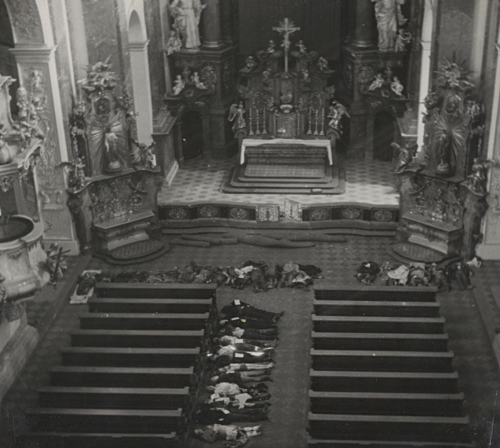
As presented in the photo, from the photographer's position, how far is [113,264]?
68.6 ft

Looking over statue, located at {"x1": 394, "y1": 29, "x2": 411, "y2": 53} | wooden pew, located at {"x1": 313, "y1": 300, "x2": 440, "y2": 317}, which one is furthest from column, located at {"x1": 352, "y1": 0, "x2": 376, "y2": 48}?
wooden pew, located at {"x1": 313, "y1": 300, "x2": 440, "y2": 317}

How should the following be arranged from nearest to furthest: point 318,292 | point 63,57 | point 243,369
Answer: point 243,369 < point 318,292 < point 63,57

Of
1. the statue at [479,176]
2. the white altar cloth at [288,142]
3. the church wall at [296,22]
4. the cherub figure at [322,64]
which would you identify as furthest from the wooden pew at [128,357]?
the church wall at [296,22]

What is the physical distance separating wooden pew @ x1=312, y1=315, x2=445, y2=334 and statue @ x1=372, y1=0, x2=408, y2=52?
1049 cm

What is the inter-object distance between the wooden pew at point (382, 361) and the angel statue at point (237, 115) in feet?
35.6

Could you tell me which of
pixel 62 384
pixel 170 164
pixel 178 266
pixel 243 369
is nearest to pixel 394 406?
pixel 243 369

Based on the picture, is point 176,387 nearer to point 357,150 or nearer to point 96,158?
point 96,158

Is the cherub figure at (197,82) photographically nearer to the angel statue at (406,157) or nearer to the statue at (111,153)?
the statue at (111,153)

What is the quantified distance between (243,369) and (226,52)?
39.0ft

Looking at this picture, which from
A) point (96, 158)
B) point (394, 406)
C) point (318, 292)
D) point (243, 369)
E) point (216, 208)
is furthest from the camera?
point (216, 208)

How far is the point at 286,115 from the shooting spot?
25.5 m

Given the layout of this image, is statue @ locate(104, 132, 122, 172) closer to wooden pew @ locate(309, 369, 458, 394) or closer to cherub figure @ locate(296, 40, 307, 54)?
cherub figure @ locate(296, 40, 307, 54)

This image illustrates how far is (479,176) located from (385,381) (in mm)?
6386

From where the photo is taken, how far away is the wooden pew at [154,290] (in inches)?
708
